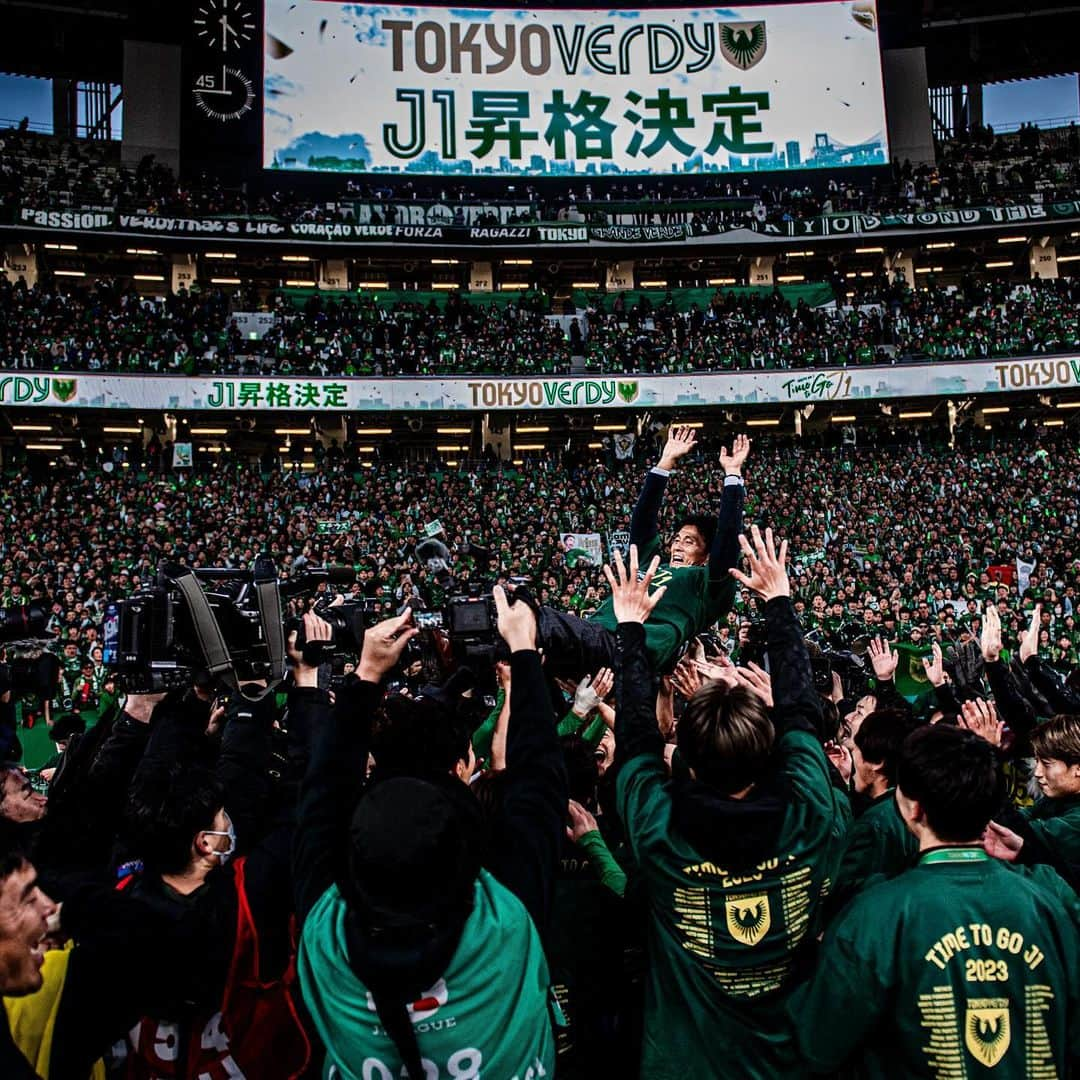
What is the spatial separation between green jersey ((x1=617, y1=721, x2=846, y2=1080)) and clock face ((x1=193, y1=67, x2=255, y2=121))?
39.2m

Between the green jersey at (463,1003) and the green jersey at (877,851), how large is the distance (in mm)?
1323

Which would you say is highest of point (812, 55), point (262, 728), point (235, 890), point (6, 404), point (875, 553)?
point (812, 55)

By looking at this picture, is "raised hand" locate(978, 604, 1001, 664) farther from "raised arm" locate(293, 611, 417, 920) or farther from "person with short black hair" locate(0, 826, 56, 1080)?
"person with short black hair" locate(0, 826, 56, 1080)

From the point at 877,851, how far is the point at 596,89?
128ft

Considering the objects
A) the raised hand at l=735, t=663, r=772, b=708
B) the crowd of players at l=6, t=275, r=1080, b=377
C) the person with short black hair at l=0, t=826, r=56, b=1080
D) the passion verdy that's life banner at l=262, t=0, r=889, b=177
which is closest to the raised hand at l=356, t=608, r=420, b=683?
the person with short black hair at l=0, t=826, r=56, b=1080

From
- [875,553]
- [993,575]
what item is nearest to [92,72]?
[875,553]

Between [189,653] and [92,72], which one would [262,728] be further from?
[92,72]

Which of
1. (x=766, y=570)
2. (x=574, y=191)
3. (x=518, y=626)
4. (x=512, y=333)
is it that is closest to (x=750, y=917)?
(x=518, y=626)

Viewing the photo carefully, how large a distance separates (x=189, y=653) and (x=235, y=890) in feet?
5.55

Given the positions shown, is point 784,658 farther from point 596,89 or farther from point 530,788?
point 596,89

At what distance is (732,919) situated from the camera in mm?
2473

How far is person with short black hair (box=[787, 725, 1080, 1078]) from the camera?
2.31 metres

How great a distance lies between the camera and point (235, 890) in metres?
2.44

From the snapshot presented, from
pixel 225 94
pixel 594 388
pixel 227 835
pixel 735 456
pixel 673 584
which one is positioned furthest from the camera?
pixel 225 94
